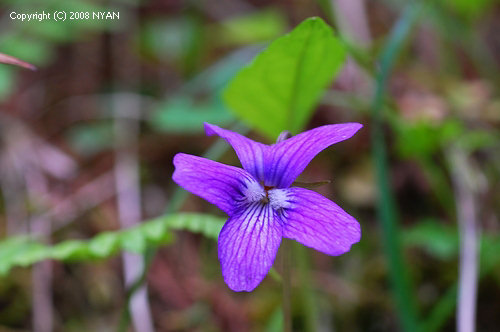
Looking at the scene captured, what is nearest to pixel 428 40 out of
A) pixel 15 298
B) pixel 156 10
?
pixel 156 10

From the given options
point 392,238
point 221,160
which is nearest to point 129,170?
point 221,160

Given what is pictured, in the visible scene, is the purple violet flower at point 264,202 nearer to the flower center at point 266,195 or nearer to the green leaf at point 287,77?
the flower center at point 266,195

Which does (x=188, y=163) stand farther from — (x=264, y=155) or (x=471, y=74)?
(x=471, y=74)

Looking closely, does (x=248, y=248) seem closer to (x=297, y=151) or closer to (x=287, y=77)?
(x=297, y=151)

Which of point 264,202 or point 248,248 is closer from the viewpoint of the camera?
point 248,248

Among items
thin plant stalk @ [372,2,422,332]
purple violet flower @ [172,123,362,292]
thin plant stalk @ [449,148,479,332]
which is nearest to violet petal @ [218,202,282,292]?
purple violet flower @ [172,123,362,292]

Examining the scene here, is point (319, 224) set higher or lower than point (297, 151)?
lower

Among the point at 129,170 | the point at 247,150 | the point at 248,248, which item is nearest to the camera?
the point at 248,248
